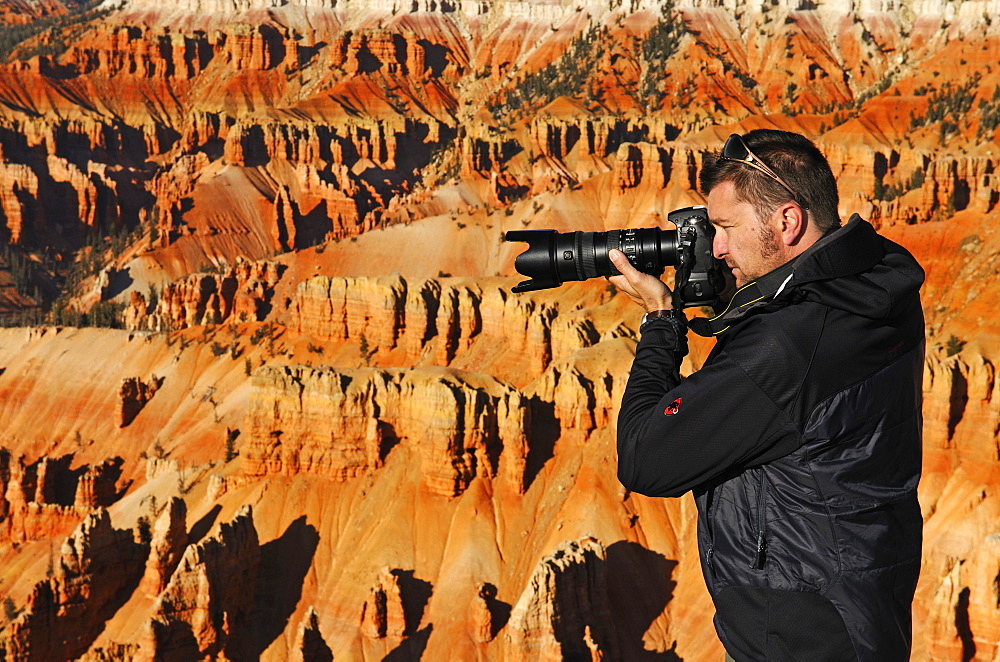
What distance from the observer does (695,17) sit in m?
161

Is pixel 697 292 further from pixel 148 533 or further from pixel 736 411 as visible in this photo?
pixel 148 533

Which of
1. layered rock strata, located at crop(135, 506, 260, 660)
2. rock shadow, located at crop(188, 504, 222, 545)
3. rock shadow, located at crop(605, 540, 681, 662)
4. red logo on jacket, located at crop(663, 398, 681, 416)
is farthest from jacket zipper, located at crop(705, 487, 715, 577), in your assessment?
rock shadow, located at crop(188, 504, 222, 545)

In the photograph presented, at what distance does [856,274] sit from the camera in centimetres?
509

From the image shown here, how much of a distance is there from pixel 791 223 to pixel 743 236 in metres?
0.27

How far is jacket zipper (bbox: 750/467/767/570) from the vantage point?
204 inches

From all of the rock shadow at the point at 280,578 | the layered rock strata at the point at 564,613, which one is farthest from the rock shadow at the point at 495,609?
the rock shadow at the point at 280,578

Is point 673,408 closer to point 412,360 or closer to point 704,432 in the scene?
point 704,432

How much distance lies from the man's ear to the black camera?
864 millimetres

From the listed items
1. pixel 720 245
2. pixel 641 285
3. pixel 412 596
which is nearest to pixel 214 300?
pixel 412 596

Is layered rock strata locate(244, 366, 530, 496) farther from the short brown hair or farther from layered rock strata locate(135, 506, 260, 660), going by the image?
the short brown hair

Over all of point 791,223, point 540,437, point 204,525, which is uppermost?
point 791,223

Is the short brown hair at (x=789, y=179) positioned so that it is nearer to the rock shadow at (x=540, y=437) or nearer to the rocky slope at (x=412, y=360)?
the rocky slope at (x=412, y=360)

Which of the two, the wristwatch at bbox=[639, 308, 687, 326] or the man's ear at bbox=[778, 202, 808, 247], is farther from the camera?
the wristwatch at bbox=[639, 308, 687, 326]

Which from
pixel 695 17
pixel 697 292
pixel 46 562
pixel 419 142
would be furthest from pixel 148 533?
pixel 695 17
